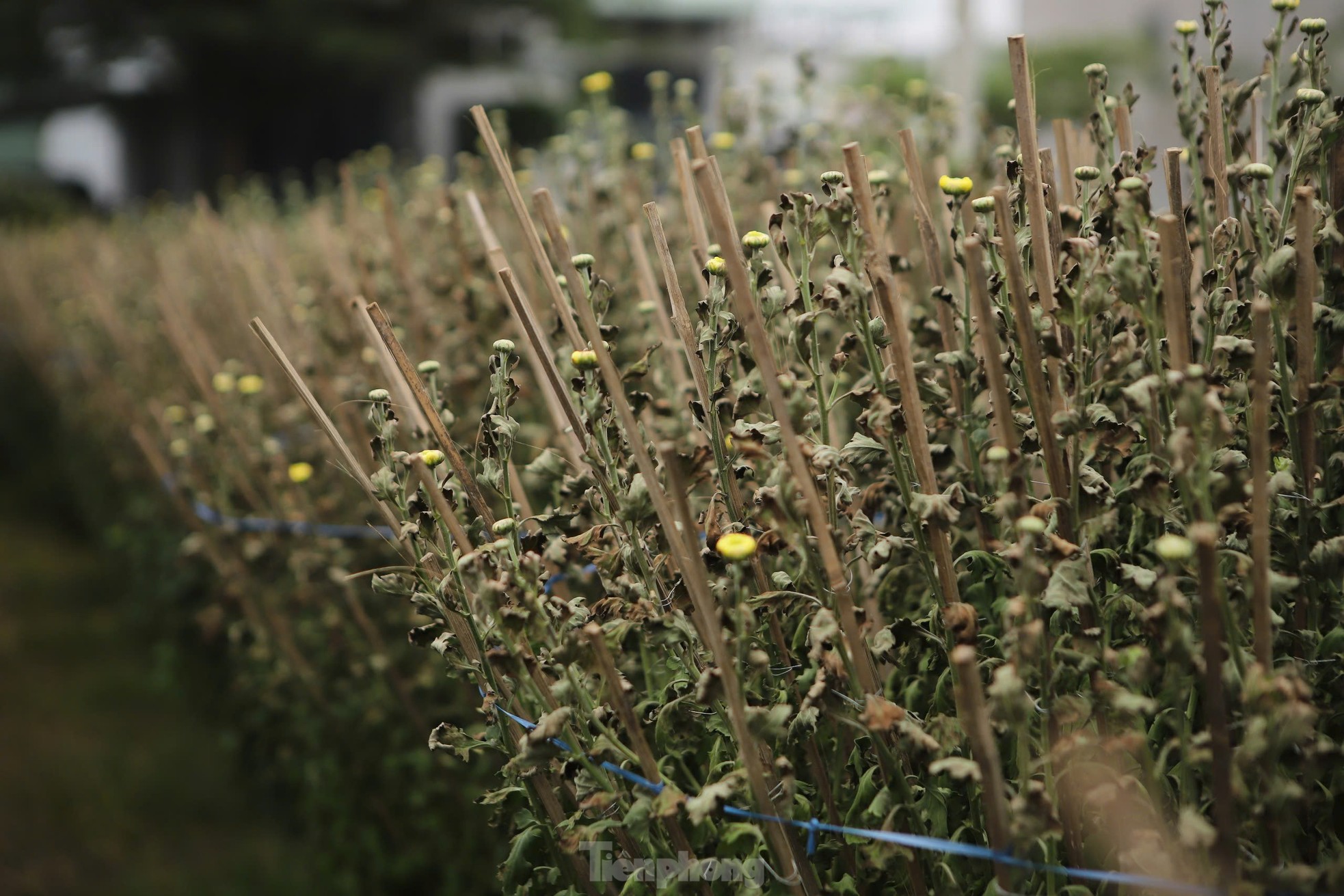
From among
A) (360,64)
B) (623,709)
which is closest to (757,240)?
(623,709)

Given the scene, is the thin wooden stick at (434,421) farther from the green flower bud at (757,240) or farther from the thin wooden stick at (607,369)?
the green flower bud at (757,240)

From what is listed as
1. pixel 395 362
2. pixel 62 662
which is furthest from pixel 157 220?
pixel 395 362

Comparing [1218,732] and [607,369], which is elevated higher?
[607,369]

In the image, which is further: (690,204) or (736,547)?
(690,204)

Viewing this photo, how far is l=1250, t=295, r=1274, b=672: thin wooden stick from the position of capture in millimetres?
1110

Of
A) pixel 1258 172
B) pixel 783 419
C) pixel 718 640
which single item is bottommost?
pixel 718 640

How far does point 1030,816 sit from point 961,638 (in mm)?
281

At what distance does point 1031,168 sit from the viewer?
146 cm

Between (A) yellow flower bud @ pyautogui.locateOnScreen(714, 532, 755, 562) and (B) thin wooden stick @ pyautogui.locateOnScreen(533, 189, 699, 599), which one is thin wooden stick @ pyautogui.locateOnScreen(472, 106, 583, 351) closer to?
(B) thin wooden stick @ pyautogui.locateOnScreen(533, 189, 699, 599)

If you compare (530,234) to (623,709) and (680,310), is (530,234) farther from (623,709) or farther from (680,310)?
(623,709)

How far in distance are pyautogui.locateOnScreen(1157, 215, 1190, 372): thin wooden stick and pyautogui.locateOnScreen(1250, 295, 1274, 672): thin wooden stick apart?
11 centimetres

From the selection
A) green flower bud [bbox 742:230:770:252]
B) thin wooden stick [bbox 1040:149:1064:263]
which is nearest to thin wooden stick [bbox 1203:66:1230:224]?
thin wooden stick [bbox 1040:149:1064:263]

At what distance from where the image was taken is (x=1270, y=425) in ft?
5.04

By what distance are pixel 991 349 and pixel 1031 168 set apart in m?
0.31
